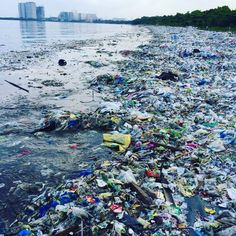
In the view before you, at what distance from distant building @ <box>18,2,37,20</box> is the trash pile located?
17085 cm

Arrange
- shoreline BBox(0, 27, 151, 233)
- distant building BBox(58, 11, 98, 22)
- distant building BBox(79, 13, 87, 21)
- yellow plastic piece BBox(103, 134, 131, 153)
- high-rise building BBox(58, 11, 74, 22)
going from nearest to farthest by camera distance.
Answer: shoreline BBox(0, 27, 151, 233), yellow plastic piece BBox(103, 134, 131, 153), high-rise building BBox(58, 11, 74, 22), distant building BBox(58, 11, 98, 22), distant building BBox(79, 13, 87, 21)

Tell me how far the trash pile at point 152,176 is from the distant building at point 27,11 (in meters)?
171

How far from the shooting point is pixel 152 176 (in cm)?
439

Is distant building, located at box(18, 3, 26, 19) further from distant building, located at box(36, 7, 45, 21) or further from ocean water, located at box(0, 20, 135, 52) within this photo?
ocean water, located at box(0, 20, 135, 52)

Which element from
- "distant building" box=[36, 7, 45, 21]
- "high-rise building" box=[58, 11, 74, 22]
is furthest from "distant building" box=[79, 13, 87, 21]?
"distant building" box=[36, 7, 45, 21]

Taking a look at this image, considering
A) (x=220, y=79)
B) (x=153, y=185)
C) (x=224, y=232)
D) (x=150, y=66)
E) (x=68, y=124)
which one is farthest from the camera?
(x=150, y=66)

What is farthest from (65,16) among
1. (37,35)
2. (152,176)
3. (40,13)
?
(152,176)

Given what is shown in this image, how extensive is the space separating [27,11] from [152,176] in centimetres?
17679

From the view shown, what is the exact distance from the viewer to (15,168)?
4.91 m

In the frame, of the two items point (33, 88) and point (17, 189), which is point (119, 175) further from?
point (33, 88)

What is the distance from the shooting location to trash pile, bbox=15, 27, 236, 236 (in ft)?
11.2

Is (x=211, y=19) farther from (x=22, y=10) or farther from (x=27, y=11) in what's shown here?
(x=22, y=10)

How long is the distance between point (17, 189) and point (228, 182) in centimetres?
317

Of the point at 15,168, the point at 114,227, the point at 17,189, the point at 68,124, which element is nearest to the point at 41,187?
the point at 17,189
